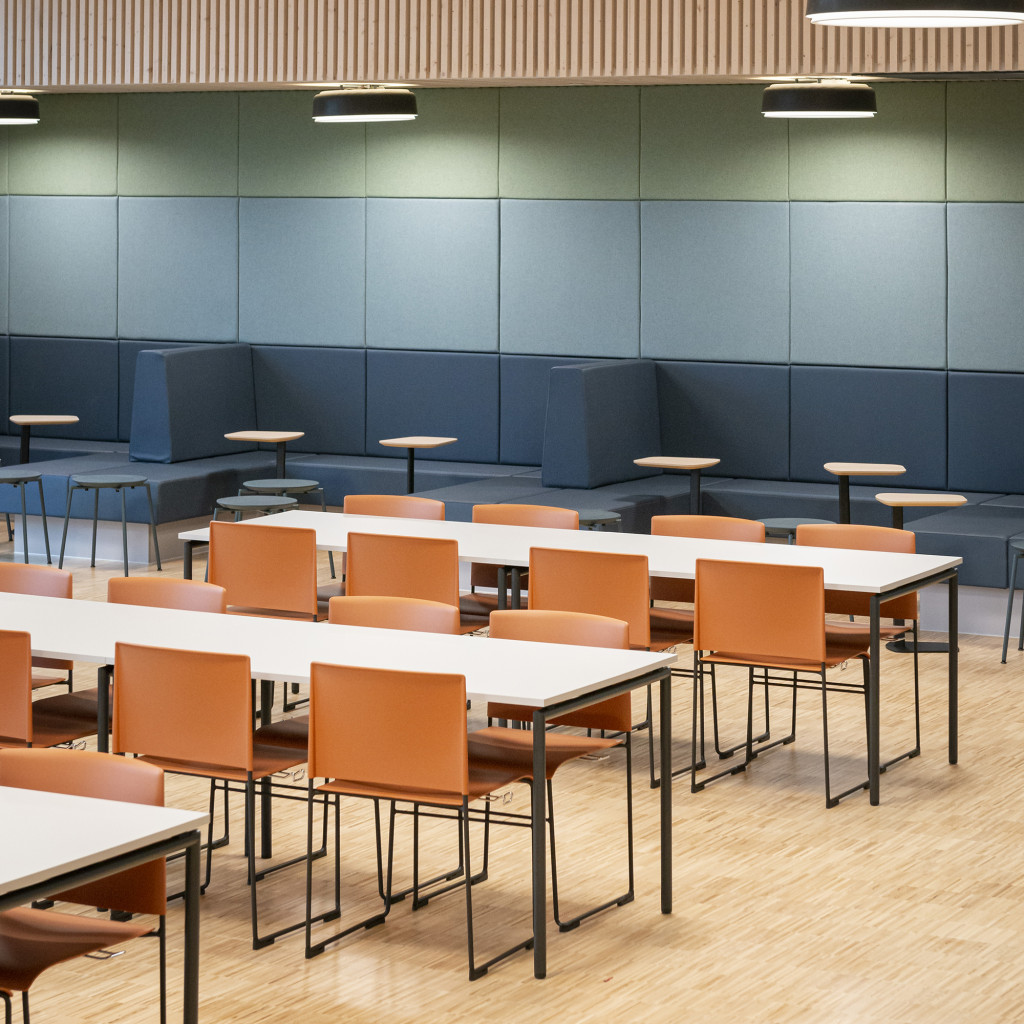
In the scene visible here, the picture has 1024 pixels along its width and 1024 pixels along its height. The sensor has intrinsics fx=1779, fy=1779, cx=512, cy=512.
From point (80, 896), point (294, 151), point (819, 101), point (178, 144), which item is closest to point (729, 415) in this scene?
point (819, 101)

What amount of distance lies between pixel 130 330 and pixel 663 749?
913cm

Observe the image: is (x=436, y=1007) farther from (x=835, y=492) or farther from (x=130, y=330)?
(x=130, y=330)

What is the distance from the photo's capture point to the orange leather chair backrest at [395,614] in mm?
5832

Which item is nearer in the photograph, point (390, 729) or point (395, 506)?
point (390, 729)

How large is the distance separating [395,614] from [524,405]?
6323 millimetres

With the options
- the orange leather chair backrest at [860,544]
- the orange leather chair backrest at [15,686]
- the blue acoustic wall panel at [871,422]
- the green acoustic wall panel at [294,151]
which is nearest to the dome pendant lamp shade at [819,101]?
the blue acoustic wall panel at [871,422]

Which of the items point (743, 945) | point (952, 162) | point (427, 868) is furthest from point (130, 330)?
point (743, 945)

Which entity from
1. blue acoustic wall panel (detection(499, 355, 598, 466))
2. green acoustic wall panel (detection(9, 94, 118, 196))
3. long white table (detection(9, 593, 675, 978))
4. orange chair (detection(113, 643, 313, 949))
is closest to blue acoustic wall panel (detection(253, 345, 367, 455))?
blue acoustic wall panel (detection(499, 355, 598, 466))

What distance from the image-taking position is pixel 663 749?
A: 16.9ft

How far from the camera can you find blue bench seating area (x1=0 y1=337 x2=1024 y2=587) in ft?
35.0

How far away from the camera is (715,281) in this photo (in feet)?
37.4

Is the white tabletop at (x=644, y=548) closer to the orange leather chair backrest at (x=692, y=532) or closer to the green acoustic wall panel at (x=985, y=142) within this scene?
the orange leather chair backrest at (x=692, y=532)

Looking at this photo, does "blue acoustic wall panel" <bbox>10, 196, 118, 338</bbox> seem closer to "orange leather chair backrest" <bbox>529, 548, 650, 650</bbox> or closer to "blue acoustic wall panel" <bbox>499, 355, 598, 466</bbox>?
"blue acoustic wall panel" <bbox>499, 355, 598, 466</bbox>

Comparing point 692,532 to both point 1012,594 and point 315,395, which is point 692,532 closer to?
point 1012,594
